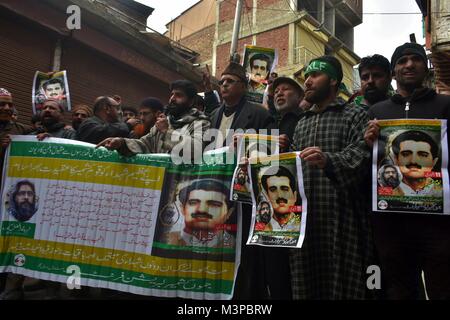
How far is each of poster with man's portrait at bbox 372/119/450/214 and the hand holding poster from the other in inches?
46.9

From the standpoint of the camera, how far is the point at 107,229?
11.0ft

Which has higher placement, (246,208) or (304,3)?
(304,3)

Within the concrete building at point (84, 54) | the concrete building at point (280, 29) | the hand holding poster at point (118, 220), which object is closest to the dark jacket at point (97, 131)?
the hand holding poster at point (118, 220)

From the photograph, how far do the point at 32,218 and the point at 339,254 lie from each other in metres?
2.72

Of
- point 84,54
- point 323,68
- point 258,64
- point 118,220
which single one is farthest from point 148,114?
point 84,54

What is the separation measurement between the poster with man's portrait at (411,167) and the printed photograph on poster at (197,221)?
1189 millimetres

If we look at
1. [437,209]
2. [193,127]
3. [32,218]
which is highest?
[193,127]

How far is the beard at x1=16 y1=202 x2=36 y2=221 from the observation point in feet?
11.6

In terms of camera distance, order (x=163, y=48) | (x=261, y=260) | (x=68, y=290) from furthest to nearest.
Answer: (x=163, y=48), (x=68, y=290), (x=261, y=260)

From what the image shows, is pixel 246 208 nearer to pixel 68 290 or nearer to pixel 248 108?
pixel 248 108

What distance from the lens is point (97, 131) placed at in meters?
3.80

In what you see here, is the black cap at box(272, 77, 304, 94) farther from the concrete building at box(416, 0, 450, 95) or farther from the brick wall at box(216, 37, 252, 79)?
the brick wall at box(216, 37, 252, 79)

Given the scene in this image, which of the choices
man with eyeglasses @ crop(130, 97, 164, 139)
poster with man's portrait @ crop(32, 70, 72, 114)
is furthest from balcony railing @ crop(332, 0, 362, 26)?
man with eyeglasses @ crop(130, 97, 164, 139)
